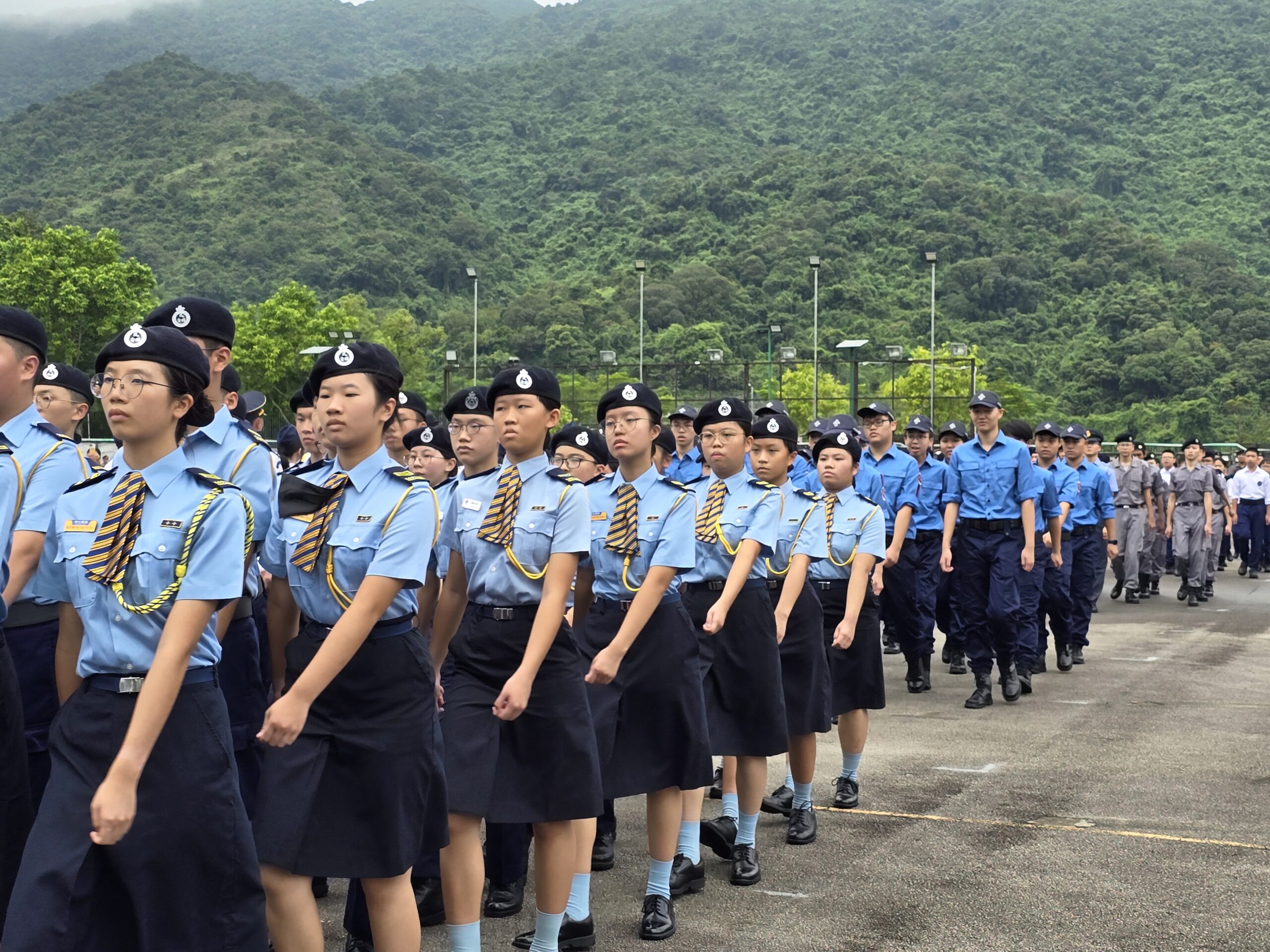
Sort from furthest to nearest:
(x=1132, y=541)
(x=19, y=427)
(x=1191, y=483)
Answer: (x=1191, y=483)
(x=1132, y=541)
(x=19, y=427)

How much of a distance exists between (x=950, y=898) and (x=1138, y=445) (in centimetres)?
1734

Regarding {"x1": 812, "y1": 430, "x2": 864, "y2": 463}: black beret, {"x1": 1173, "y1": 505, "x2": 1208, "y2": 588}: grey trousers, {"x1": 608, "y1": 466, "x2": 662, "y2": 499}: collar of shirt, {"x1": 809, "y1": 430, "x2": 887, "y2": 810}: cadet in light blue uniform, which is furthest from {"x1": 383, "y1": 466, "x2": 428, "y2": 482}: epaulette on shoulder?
{"x1": 1173, "y1": 505, "x2": 1208, "y2": 588}: grey trousers

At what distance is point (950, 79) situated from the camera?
147125 millimetres

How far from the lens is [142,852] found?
3229 mm

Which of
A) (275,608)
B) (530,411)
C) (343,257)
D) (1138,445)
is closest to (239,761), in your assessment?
(275,608)

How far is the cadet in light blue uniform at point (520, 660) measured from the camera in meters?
4.49

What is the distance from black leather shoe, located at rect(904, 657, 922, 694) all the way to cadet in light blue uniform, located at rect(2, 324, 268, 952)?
824 centimetres

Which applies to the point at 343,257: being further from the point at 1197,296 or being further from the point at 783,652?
the point at 783,652

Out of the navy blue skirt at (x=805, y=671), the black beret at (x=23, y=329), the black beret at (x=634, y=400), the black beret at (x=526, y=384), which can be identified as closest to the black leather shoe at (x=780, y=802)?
the navy blue skirt at (x=805, y=671)

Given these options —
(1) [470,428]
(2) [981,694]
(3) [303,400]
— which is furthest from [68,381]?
(2) [981,694]

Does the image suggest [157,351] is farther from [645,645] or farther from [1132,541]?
[1132,541]

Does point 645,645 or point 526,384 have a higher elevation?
point 526,384

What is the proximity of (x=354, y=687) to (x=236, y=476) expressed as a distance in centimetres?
105

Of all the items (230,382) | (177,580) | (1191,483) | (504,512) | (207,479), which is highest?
(230,382)
